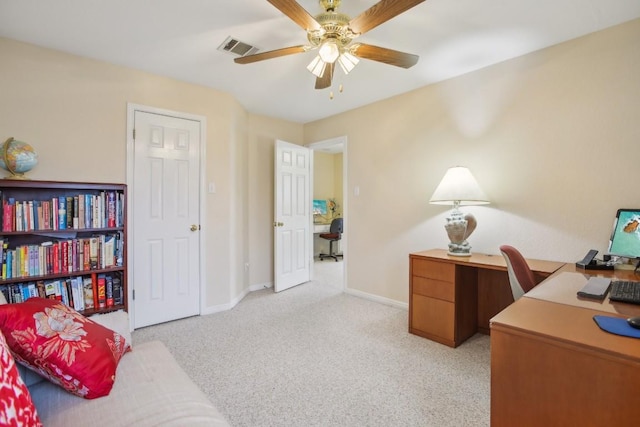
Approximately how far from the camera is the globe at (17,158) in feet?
6.59

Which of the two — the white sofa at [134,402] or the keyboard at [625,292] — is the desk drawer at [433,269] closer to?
the keyboard at [625,292]

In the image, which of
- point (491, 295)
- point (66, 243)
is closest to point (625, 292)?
point (491, 295)

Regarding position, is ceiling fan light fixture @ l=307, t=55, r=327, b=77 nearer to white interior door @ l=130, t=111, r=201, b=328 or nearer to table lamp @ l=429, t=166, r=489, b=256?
table lamp @ l=429, t=166, r=489, b=256

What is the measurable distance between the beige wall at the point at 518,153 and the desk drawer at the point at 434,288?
1.91 feet

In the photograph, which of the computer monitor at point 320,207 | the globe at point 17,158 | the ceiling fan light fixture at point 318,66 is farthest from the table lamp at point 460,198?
the computer monitor at point 320,207

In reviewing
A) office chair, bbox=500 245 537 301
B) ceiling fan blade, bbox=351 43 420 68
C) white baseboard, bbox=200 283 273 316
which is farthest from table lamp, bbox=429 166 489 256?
white baseboard, bbox=200 283 273 316

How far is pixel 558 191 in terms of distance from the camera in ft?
7.45

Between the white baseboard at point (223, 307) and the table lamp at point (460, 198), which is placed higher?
the table lamp at point (460, 198)

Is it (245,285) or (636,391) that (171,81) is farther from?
(636,391)

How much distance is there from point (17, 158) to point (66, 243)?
0.67 m

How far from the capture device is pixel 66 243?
2.23 metres

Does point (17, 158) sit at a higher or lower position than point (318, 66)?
lower

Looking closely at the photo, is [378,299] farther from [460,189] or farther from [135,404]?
[135,404]

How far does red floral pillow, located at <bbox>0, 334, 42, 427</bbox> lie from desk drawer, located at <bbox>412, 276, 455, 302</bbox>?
2.45 metres
